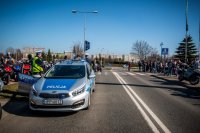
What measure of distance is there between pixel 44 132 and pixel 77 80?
260 centimetres

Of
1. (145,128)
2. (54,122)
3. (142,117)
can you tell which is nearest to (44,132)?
(54,122)

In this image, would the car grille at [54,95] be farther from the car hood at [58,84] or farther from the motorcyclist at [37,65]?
the motorcyclist at [37,65]

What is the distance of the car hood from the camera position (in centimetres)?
732

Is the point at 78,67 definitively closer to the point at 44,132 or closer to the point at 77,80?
the point at 77,80

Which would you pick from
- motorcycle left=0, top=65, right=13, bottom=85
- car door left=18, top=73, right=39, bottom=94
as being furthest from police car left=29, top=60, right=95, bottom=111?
motorcycle left=0, top=65, right=13, bottom=85

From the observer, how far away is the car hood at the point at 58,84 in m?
7.32

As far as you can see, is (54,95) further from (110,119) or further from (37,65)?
(37,65)

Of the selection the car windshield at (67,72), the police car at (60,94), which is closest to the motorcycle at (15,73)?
the car windshield at (67,72)

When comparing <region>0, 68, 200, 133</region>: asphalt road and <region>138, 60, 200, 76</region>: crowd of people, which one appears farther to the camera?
<region>138, 60, 200, 76</region>: crowd of people

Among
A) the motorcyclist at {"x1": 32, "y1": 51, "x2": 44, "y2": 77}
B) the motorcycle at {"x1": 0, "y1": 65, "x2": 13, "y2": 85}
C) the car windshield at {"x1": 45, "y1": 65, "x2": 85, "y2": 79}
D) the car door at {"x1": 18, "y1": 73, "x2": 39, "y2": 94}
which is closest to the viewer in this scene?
the car windshield at {"x1": 45, "y1": 65, "x2": 85, "y2": 79}

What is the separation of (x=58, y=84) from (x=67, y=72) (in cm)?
155

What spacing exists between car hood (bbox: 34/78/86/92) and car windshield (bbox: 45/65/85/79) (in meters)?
0.58

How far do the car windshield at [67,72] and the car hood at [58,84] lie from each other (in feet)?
1.92

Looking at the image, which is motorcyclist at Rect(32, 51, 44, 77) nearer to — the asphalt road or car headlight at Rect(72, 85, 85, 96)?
the asphalt road
